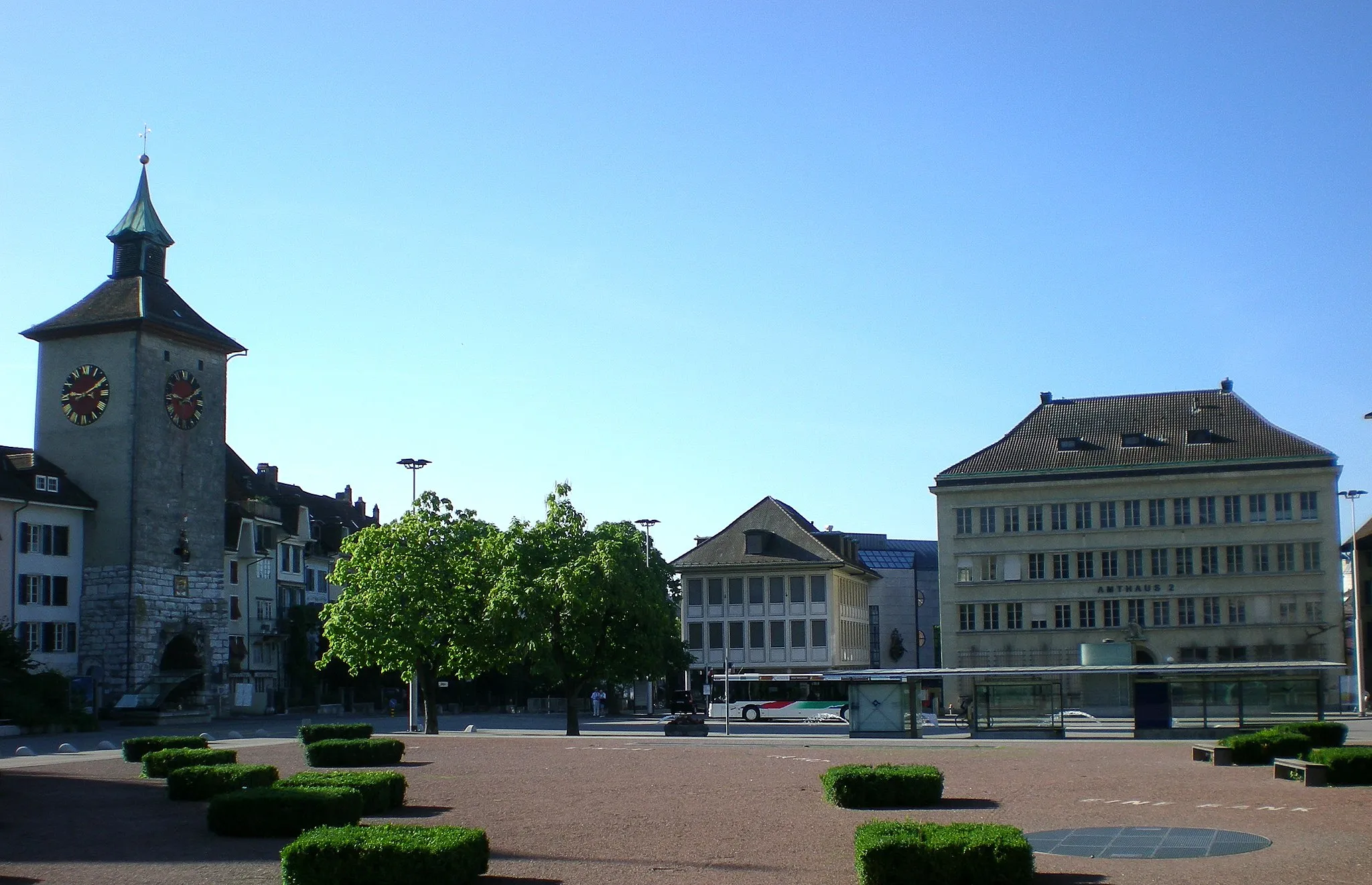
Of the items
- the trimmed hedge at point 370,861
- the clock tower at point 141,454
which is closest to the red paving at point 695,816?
the trimmed hedge at point 370,861

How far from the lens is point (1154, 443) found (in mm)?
84250

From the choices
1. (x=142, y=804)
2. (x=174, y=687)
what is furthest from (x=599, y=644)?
(x=142, y=804)

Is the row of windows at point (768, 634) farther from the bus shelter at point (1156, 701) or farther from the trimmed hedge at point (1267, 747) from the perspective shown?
the trimmed hedge at point (1267, 747)

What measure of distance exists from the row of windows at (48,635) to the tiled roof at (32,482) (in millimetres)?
5634

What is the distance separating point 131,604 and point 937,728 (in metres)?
38.3

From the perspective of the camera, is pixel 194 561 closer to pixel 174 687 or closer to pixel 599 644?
pixel 174 687

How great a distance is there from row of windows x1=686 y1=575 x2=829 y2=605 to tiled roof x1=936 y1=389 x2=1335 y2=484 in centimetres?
1380

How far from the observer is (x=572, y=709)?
54594 mm

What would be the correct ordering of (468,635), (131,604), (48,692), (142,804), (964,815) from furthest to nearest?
(131,604), (48,692), (468,635), (142,804), (964,815)

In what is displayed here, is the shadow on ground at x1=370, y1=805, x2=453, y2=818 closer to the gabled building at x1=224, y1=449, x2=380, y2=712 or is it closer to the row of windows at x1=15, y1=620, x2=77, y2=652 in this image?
the row of windows at x1=15, y1=620, x2=77, y2=652

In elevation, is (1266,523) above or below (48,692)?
above

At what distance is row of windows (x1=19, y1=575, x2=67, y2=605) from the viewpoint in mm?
67750

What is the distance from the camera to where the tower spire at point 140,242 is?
76.2 meters

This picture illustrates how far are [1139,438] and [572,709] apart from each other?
144ft
